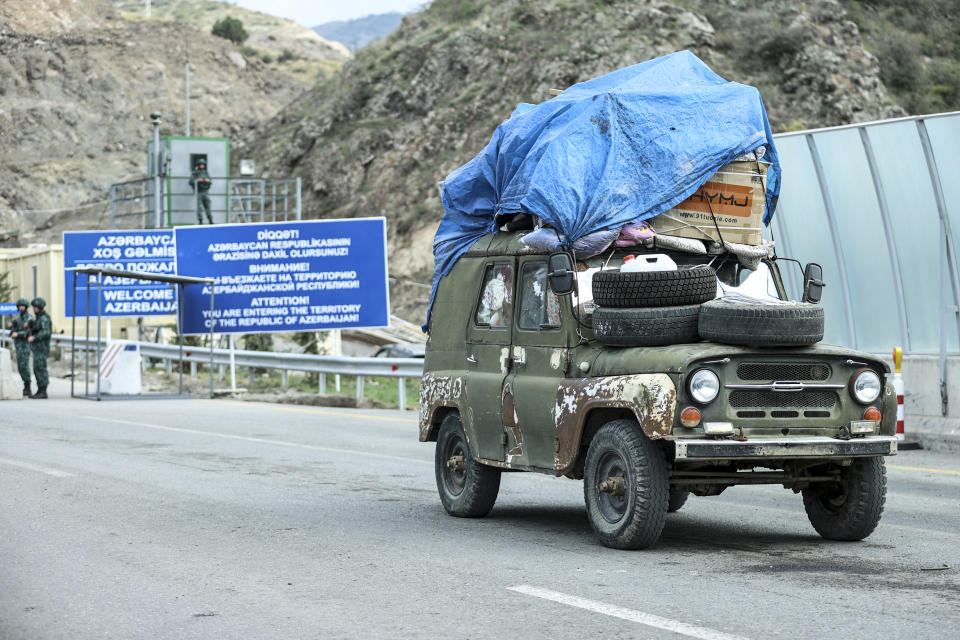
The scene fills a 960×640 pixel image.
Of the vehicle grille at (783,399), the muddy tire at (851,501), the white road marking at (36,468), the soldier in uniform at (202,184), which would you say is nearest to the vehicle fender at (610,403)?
the vehicle grille at (783,399)

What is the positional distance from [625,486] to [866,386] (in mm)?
1617

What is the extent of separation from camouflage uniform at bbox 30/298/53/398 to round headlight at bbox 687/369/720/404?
63.1 feet

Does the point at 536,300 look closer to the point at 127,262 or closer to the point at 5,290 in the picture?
the point at 127,262

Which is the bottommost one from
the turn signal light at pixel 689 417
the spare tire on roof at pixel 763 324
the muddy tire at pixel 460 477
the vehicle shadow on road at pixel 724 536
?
the vehicle shadow on road at pixel 724 536

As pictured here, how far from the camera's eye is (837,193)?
1780cm

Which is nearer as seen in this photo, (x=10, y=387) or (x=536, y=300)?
(x=536, y=300)

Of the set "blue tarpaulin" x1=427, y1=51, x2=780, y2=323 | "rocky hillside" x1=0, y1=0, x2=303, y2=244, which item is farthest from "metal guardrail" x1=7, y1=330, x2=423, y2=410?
"rocky hillside" x1=0, y1=0, x2=303, y2=244

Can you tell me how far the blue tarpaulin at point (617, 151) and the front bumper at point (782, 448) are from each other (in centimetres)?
182

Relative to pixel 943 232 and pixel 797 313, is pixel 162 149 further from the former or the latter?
pixel 797 313

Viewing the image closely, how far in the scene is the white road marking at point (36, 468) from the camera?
1248cm

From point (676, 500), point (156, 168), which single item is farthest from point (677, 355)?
point (156, 168)

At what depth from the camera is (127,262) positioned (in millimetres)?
32344

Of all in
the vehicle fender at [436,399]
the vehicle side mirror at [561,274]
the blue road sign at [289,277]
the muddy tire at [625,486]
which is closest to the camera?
the muddy tire at [625,486]

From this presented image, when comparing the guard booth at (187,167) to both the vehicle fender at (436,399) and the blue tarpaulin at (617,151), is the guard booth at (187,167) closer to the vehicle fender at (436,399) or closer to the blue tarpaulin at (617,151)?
the vehicle fender at (436,399)
